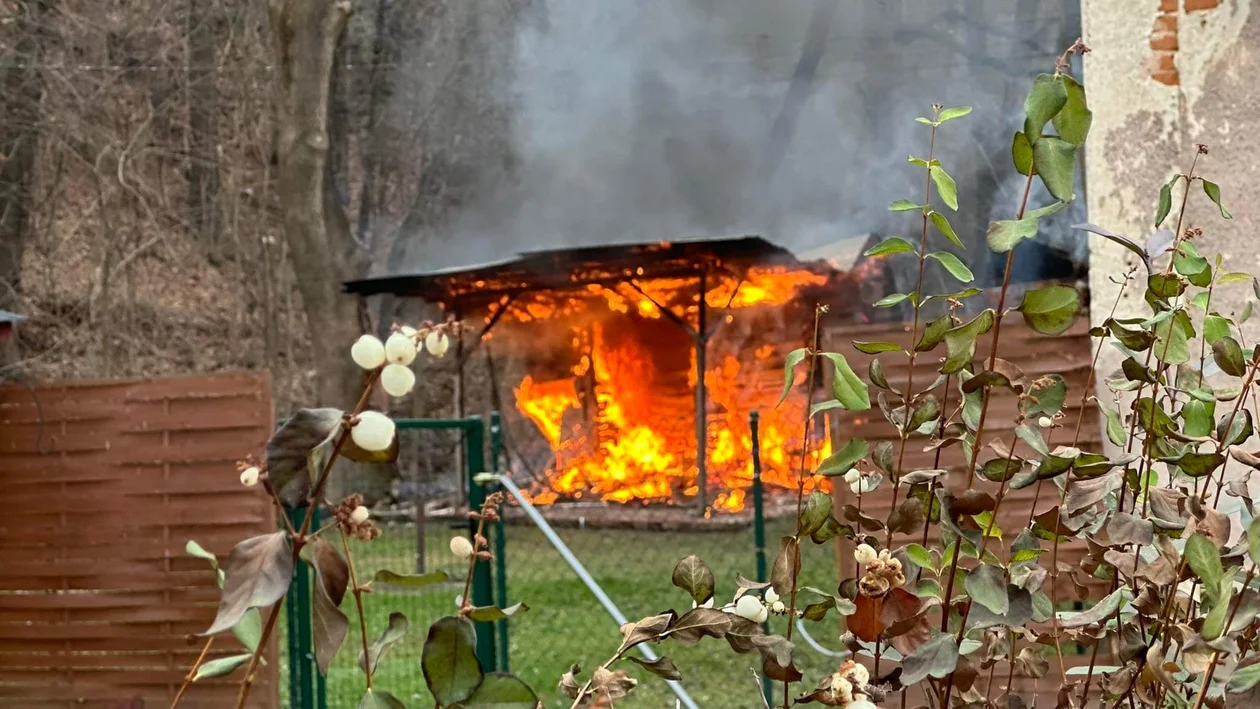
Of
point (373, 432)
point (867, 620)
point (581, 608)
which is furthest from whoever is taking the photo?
point (581, 608)

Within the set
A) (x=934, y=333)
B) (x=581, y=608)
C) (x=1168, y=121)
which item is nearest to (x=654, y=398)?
(x=581, y=608)

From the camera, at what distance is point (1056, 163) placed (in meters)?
0.75

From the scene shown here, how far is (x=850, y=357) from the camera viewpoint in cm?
375

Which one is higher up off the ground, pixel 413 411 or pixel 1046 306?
pixel 1046 306

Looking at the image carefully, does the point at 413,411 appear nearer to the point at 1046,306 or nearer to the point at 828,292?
the point at 828,292

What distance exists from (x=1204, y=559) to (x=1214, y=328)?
0.37 metres

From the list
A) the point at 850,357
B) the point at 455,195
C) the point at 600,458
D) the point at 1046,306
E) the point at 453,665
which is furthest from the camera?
the point at 455,195

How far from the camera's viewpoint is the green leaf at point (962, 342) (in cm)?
85

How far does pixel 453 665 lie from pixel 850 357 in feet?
10.5

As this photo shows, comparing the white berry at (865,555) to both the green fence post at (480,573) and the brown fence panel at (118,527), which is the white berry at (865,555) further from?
the brown fence panel at (118,527)

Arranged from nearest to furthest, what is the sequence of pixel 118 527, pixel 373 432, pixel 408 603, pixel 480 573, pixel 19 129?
1. pixel 373 432
2. pixel 480 573
3. pixel 118 527
4. pixel 408 603
5. pixel 19 129

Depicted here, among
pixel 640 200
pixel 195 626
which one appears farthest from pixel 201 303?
pixel 195 626

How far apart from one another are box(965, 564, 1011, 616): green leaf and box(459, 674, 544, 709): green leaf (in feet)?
0.98

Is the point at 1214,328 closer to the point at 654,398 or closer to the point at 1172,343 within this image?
the point at 1172,343
